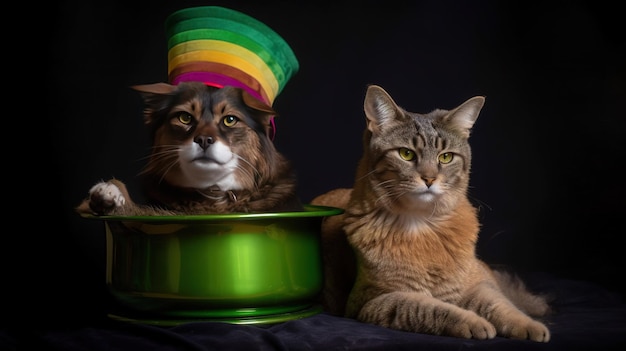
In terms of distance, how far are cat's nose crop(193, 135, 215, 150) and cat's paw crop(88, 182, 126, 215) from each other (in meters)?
0.33

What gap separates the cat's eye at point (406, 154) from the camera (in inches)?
94.2

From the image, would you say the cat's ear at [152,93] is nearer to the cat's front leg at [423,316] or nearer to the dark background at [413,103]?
the dark background at [413,103]

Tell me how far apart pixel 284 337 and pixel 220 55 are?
3.05 ft

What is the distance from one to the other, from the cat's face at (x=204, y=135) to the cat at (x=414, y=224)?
38 centimetres

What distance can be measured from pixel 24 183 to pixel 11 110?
318mm

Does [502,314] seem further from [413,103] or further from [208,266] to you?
[413,103]

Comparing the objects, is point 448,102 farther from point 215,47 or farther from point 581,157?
point 215,47

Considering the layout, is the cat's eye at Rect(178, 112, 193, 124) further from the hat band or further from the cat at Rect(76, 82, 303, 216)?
the hat band

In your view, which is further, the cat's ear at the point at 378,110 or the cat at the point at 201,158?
the cat's ear at the point at 378,110

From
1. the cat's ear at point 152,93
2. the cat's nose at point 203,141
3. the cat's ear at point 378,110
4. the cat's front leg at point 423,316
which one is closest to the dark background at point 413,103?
the cat's ear at point 152,93

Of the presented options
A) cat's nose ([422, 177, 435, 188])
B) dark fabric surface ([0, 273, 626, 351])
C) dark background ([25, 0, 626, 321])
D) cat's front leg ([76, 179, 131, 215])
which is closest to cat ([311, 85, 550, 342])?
cat's nose ([422, 177, 435, 188])

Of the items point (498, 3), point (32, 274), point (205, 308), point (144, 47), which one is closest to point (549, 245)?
point (498, 3)

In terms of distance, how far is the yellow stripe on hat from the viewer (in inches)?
94.9

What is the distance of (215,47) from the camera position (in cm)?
241
